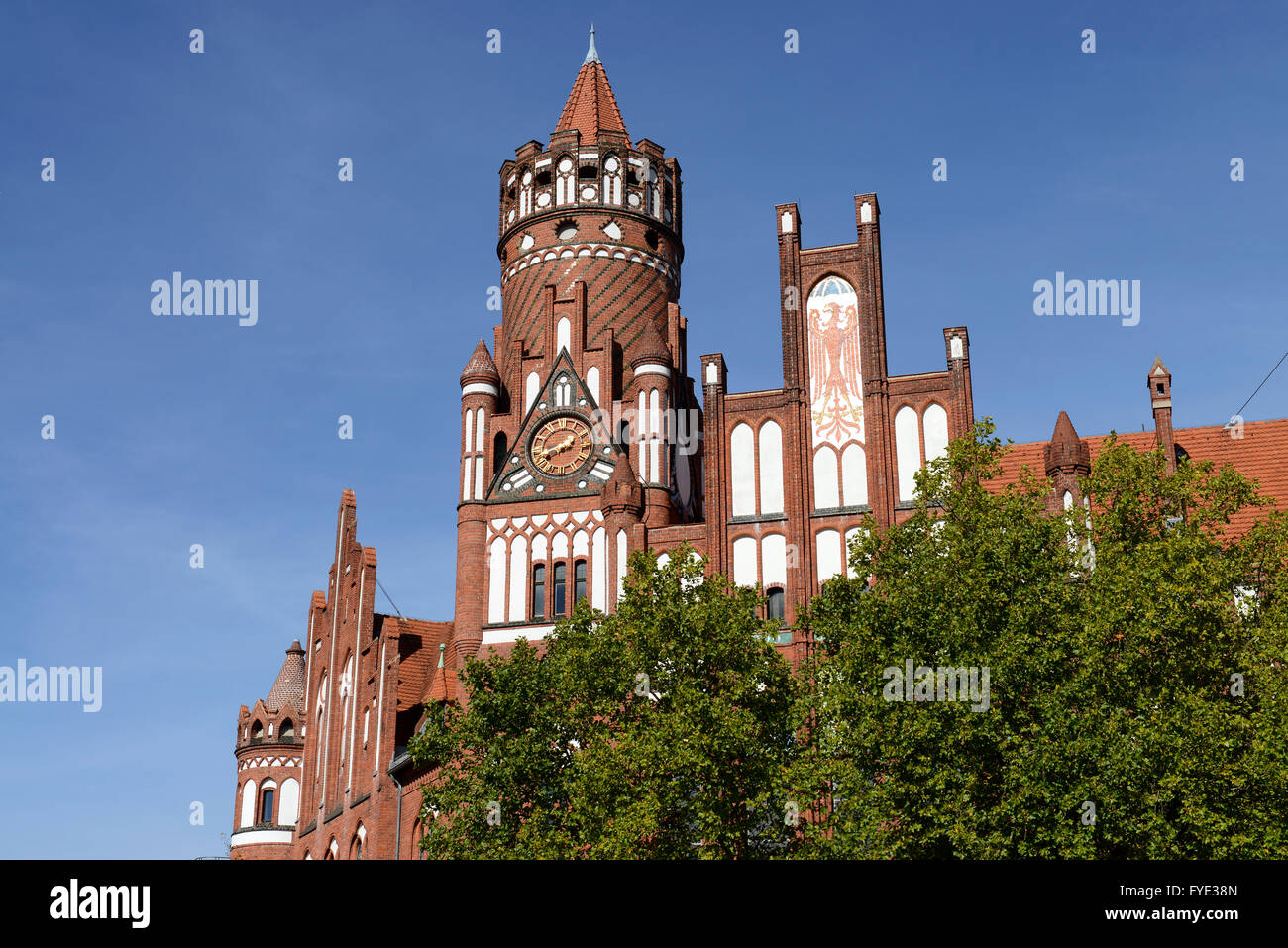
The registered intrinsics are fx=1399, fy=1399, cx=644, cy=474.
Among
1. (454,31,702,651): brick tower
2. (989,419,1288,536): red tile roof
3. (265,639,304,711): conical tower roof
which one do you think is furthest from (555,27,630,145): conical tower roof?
(265,639,304,711): conical tower roof

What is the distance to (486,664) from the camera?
33.4m

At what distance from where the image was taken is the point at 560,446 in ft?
148

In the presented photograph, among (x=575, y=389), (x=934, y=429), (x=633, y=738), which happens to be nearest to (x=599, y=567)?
(x=575, y=389)

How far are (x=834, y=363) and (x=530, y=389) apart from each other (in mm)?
11408

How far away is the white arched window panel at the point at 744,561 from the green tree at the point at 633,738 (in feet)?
17.3

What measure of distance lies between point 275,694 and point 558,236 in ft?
84.8

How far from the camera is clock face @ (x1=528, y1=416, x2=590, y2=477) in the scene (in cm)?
4488

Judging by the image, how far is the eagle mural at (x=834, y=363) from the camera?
40.1m

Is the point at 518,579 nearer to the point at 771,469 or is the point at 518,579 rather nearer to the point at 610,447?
the point at 610,447

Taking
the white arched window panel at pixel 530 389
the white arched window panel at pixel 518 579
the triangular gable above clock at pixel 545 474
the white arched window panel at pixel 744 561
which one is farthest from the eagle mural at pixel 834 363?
the white arched window panel at pixel 530 389

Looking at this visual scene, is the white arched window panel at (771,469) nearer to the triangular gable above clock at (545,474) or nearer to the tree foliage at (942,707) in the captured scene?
the triangular gable above clock at (545,474)

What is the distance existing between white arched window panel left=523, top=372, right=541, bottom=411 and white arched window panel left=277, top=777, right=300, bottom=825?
76.7 ft
